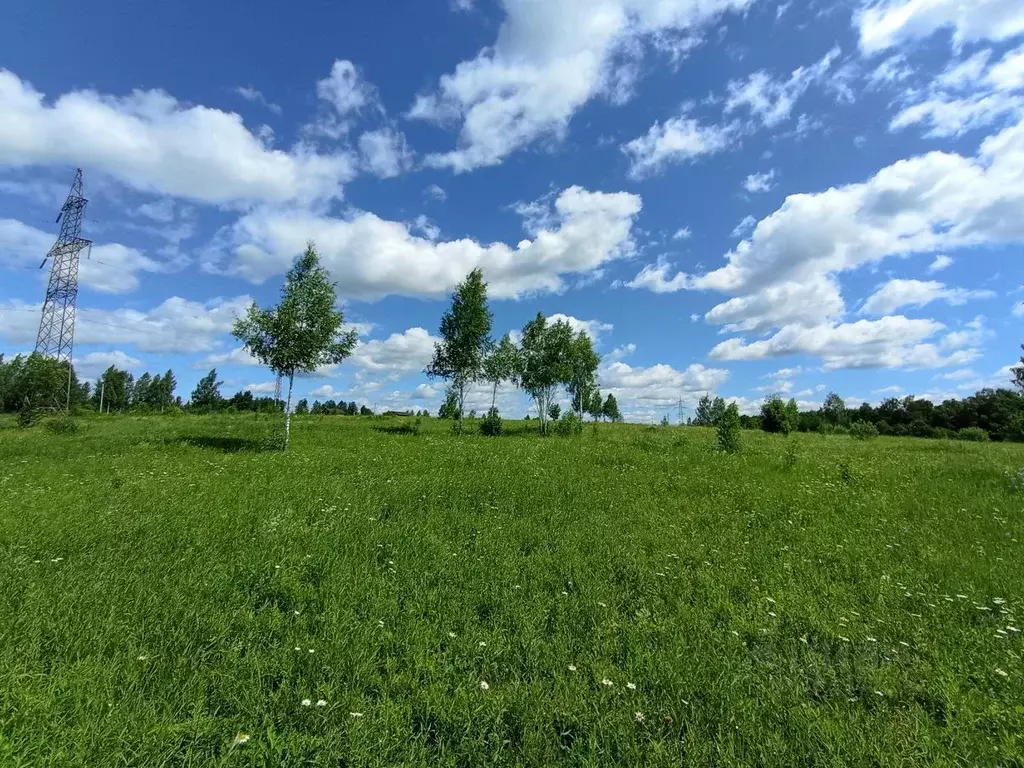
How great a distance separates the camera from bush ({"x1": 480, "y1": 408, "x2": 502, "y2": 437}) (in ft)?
120

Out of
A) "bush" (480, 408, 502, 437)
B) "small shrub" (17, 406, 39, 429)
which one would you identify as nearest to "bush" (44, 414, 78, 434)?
"small shrub" (17, 406, 39, 429)

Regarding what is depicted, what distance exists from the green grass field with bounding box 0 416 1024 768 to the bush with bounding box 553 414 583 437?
86.9 feet

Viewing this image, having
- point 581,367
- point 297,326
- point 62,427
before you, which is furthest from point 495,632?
point 581,367

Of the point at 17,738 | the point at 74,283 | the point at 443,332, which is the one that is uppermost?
the point at 74,283

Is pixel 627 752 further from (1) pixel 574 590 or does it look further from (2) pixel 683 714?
(1) pixel 574 590

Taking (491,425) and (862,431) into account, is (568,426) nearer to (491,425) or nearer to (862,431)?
(491,425)

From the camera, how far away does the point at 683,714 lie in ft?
12.7

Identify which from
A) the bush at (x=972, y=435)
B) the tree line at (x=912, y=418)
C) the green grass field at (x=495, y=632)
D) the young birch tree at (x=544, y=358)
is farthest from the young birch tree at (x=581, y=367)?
the bush at (x=972, y=435)

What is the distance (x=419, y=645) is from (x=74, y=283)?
72200 millimetres

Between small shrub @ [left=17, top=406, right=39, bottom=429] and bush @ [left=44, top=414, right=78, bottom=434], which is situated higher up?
small shrub @ [left=17, top=406, right=39, bottom=429]

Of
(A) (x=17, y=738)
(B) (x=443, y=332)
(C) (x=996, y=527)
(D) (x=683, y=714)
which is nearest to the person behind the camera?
(A) (x=17, y=738)

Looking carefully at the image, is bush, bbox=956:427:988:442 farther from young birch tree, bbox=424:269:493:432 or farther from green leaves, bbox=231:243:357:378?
Result: green leaves, bbox=231:243:357:378

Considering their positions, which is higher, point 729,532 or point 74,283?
point 74,283

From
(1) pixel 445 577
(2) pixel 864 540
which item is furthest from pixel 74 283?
(2) pixel 864 540
